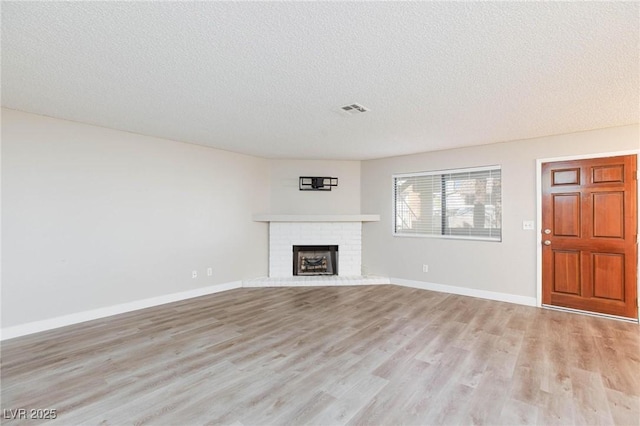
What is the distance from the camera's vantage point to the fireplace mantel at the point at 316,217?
5449 millimetres

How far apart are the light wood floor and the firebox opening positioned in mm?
1930

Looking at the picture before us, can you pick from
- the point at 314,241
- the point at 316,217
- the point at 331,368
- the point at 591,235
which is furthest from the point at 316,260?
the point at 591,235

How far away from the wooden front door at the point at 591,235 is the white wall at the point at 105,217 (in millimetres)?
4773

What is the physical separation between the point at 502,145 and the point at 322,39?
12.1ft

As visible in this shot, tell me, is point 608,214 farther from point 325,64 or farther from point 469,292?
point 325,64

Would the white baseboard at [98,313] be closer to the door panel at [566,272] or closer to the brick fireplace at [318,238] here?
the brick fireplace at [318,238]

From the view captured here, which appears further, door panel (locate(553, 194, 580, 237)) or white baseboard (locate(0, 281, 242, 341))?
door panel (locate(553, 194, 580, 237))

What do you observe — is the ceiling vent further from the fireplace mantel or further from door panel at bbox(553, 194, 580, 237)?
door panel at bbox(553, 194, 580, 237)

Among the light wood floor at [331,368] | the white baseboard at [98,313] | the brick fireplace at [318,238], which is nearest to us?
the light wood floor at [331,368]

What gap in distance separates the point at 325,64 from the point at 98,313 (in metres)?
3.89

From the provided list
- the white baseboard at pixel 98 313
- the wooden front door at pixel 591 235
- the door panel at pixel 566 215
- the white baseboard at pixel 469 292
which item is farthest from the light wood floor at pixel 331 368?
the door panel at pixel 566 215

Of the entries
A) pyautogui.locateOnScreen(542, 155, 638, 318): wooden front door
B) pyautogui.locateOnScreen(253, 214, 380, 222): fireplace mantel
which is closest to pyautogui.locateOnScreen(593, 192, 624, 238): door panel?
pyautogui.locateOnScreen(542, 155, 638, 318): wooden front door

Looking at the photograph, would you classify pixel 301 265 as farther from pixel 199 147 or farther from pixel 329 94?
pixel 329 94

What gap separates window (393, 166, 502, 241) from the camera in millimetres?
4531
